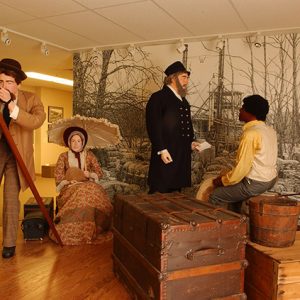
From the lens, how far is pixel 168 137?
2.97m

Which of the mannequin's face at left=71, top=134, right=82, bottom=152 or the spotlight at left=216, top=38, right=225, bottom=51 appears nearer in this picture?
the mannequin's face at left=71, top=134, right=82, bottom=152

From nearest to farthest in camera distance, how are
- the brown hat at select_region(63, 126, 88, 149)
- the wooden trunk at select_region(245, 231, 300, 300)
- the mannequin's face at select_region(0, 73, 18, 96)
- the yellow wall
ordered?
the wooden trunk at select_region(245, 231, 300, 300), the mannequin's face at select_region(0, 73, 18, 96), the brown hat at select_region(63, 126, 88, 149), the yellow wall

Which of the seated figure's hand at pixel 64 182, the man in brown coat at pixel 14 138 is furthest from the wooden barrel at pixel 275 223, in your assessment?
the seated figure's hand at pixel 64 182

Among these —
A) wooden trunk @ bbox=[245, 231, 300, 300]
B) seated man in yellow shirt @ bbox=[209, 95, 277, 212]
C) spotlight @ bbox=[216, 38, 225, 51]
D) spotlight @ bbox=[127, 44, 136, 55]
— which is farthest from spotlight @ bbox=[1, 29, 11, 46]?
wooden trunk @ bbox=[245, 231, 300, 300]

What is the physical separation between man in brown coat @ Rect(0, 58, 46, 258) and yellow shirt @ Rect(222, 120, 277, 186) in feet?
5.50

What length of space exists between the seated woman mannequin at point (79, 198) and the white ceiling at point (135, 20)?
115 cm

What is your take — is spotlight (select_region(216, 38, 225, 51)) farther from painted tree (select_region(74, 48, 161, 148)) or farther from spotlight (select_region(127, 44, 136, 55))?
spotlight (select_region(127, 44, 136, 55))

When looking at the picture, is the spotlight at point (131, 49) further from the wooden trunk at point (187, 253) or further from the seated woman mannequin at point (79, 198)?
the wooden trunk at point (187, 253)

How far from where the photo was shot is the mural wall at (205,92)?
11.9ft

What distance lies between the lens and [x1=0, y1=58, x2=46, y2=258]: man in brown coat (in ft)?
9.01

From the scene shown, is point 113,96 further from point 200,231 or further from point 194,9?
point 200,231

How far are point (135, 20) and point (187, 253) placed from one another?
8.14 feet

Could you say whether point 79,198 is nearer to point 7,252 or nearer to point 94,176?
point 94,176

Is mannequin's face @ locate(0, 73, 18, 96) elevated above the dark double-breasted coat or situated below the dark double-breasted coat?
above
